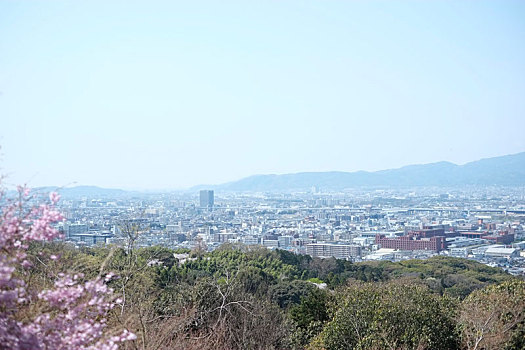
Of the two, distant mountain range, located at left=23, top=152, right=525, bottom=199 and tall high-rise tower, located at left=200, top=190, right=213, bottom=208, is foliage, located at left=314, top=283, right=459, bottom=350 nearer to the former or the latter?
tall high-rise tower, located at left=200, top=190, right=213, bottom=208

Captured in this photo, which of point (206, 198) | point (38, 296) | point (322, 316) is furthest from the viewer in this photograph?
point (206, 198)

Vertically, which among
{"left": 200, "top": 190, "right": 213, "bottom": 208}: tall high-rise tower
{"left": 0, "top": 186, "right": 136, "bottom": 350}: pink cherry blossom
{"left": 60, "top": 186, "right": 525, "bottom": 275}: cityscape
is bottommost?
{"left": 60, "top": 186, "right": 525, "bottom": 275}: cityscape

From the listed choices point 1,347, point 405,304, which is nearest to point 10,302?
point 1,347

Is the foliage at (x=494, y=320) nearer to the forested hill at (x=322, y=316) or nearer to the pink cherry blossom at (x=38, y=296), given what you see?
the forested hill at (x=322, y=316)

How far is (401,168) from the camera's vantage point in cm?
14250

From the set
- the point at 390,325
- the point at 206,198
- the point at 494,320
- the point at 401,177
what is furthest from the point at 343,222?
the point at 390,325

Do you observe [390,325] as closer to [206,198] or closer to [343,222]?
[343,222]

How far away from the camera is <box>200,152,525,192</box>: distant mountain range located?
409 feet

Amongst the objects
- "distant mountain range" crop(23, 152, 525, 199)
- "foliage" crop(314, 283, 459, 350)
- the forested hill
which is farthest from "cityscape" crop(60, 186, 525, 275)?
"foliage" crop(314, 283, 459, 350)

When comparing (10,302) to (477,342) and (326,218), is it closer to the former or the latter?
(477,342)

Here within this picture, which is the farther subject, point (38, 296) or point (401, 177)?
point (401, 177)

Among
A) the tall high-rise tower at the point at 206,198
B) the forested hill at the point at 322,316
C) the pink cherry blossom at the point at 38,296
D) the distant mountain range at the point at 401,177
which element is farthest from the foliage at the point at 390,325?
the distant mountain range at the point at 401,177

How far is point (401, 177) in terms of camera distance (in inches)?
5335

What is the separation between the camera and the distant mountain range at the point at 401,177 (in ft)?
409
